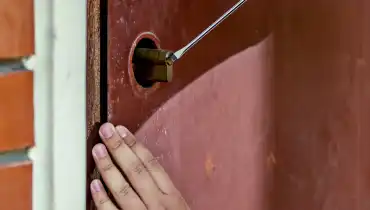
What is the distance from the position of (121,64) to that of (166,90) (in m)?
0.12

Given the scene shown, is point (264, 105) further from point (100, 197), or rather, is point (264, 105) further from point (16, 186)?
point (16, 186)

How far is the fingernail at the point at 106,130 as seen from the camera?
85 cm

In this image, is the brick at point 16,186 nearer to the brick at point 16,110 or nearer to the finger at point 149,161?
the brick at point 16,110

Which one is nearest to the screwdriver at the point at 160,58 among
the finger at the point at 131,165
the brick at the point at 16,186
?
the finger at the point at 131,165

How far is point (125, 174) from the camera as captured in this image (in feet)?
2.84

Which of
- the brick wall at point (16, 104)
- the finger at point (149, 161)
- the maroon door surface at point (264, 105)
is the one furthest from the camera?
the maroon door surface at point (264, 105)

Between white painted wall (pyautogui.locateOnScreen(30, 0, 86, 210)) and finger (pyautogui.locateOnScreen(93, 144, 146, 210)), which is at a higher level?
white painted wall (pyautogui.locateOnScreen(30, 0, 86, 210))

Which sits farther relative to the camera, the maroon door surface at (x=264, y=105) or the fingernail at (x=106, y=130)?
the maroon door surface at (x=264, y=105)

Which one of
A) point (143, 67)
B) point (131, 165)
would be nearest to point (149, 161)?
point (131, 165)

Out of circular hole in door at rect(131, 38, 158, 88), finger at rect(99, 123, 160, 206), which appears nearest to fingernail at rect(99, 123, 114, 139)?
finger at rect(99, 123, 160, 206)

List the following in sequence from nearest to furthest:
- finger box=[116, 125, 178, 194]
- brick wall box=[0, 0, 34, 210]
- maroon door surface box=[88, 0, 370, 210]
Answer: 1. brick wall box=[0, 0, 34, 210]
2. finger box=[116, 125, 178, 194]
3. maroon door surface box=[88, 0, 370, 210]

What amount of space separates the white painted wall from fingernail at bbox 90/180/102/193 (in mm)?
17

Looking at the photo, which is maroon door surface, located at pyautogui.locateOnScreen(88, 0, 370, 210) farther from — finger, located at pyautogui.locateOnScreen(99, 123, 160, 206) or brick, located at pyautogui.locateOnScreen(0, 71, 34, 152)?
brick, located at pyautogui.locateOnScreen(0, 71, 34, 152)

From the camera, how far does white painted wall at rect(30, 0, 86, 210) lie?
809 millimetres
